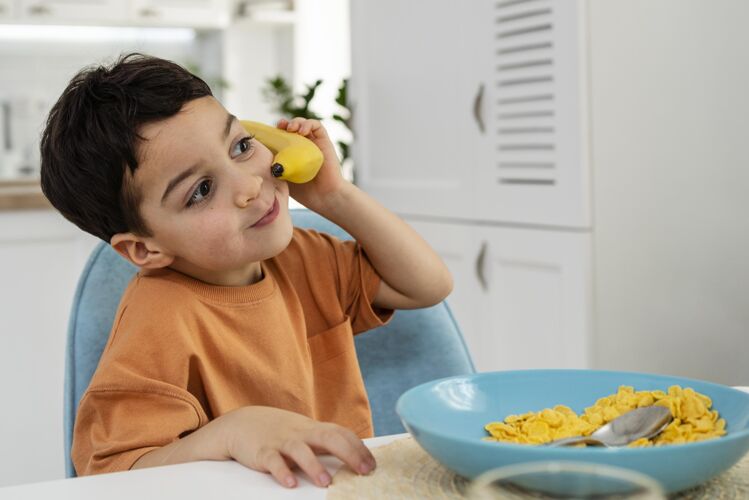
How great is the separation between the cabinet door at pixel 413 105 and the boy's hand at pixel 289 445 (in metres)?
1.70

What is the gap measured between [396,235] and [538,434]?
0.54 m

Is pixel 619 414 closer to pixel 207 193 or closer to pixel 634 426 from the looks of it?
pixel 634 426

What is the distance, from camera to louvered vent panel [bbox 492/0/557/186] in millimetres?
2135

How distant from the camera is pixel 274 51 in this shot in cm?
555

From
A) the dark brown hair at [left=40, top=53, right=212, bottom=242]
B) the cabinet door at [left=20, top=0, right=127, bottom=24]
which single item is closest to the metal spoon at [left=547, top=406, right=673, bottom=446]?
the dark brown hair at [left=40, top=53, right=212, bottom=242]

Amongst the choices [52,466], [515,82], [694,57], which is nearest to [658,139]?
[694,57]

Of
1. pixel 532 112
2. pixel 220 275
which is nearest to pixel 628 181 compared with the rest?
pixel 532 112

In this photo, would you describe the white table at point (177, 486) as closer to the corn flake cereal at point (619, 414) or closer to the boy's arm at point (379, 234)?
the corn flake cereal at point (619, 414)

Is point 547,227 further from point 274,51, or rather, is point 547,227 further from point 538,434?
point 274,51

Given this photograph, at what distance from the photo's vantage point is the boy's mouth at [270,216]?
1016mm

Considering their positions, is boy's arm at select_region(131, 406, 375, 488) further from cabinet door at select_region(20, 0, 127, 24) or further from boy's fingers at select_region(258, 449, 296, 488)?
cabinet door at select_region(20, 0, 127, 24)

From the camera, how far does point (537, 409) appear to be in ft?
2.53

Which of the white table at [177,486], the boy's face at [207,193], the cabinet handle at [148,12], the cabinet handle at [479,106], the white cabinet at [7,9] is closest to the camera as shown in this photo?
the white table at [177,486]

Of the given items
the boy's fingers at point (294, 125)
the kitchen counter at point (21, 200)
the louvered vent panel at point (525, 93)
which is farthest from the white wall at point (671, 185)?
the kitchen counter at point (21, 200)
